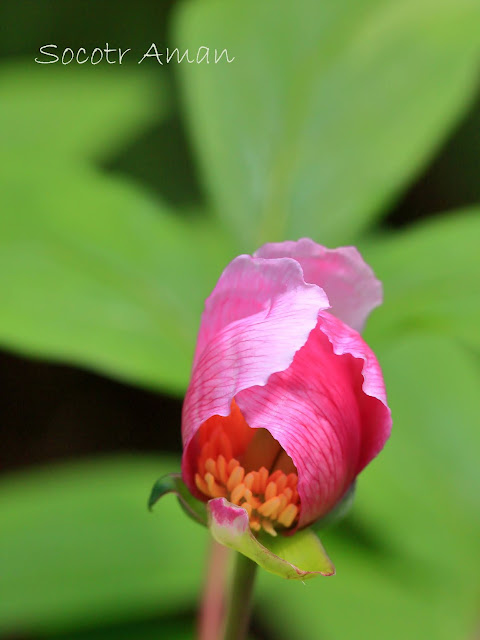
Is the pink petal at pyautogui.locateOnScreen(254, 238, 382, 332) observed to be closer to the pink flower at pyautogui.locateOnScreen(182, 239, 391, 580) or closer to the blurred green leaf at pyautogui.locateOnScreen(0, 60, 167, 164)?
the pink flower at pyautogui.locateOnScreen(182, 239, 391, 580)

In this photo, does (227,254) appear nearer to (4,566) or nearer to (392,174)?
(392,174)

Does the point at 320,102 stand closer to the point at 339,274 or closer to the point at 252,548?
the point at 339,274

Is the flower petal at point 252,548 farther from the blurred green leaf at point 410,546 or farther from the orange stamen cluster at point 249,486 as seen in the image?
the blurred green leaf at point 410,546

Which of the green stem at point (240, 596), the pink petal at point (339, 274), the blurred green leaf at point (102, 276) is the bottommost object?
the green stem at point (240, 596)

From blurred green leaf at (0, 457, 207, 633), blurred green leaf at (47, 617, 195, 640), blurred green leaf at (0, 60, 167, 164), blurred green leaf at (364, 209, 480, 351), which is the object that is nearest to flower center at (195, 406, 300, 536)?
blurred green leaf at (364, 209, 480, 351)

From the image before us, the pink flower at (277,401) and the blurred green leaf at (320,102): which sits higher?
the blurred green leaf at (320,102)

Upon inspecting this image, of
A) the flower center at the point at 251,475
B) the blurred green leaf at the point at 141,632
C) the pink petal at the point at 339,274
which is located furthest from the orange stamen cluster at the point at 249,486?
the blurred green leaf at the point at 141,632

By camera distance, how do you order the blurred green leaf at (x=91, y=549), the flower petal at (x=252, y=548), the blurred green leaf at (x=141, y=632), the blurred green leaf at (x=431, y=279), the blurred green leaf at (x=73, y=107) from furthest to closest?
the blurred green leaf at (x=73, y=107)
the blurred green leaf at (x=141, y=632)
the blurred green leaf at (x=91, y=549)
the blurred green leaf at (x=431, y=279)
the flower petal at (x=252, y=548)
